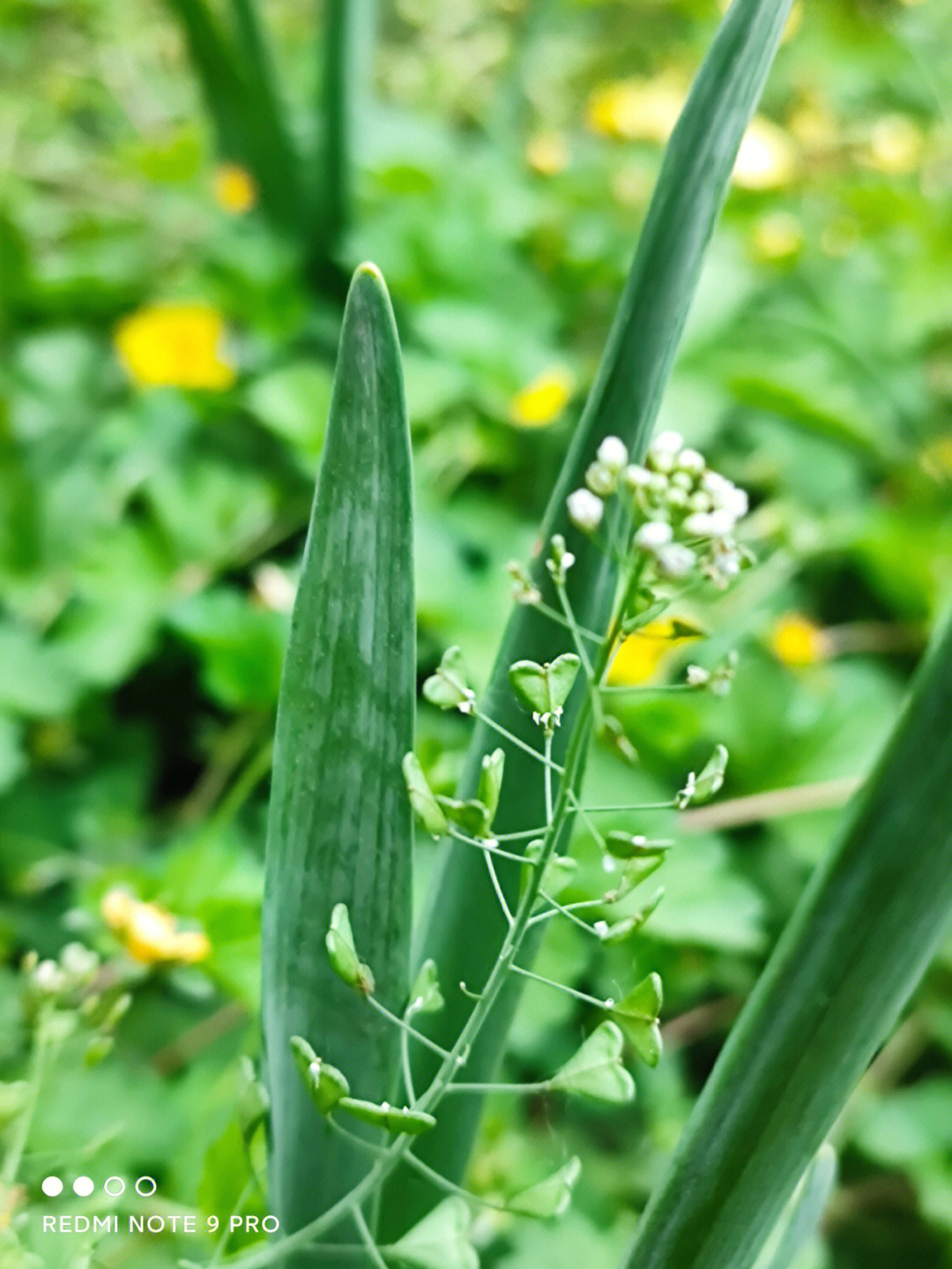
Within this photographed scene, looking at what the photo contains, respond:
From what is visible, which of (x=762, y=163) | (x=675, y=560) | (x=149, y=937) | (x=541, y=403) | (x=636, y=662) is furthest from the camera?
(x=762, y=163)

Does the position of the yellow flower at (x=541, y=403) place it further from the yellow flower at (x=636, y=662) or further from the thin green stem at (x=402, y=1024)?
the thin green stem at (x=402, y=1024)

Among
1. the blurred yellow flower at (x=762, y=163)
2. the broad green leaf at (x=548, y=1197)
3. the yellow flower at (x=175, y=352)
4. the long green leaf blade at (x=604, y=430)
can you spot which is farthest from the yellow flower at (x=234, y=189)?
the broad green leaf at (x=548, y=1197)

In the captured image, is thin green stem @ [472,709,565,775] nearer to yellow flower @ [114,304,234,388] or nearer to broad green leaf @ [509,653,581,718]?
broad green leaf @ [509,653,581,718]

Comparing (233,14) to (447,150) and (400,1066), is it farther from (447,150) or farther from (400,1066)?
(400,1066)

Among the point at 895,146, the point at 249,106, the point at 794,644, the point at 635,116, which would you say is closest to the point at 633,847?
the point at 794,644

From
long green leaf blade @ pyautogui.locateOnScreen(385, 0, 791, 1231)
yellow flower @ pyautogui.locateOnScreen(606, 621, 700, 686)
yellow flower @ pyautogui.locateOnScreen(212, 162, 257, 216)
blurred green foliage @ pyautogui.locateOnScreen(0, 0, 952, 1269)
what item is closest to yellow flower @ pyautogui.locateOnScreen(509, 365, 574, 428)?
blurred green foliage @ pyautogui.locateOnScreen(0, 0, 952, 1269)

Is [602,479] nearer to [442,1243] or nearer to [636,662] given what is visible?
[442,1243]
